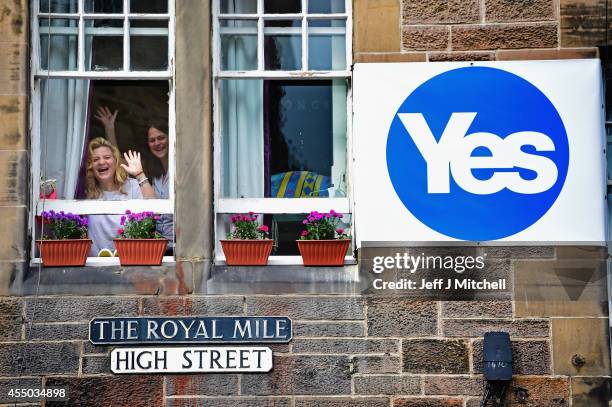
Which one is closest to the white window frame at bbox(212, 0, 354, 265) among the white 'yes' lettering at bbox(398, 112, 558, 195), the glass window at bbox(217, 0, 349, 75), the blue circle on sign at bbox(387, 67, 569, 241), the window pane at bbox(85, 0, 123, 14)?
the glass window at bbox(217, 0, 349, 75)

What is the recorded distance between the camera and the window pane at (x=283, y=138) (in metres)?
8.41

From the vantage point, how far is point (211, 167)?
8164 mm

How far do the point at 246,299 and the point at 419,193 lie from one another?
1535 mm

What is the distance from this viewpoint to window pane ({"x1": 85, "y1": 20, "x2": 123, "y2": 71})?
332 inches

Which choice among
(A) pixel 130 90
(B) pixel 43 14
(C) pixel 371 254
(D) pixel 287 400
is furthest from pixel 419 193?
(B) pixel 43 14

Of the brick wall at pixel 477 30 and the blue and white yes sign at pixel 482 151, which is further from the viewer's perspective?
the brick wall at pixel 477 30

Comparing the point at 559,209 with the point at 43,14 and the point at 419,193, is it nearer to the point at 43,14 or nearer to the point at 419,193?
the point at 419,193

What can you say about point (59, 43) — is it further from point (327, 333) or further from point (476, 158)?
point (476, 158)

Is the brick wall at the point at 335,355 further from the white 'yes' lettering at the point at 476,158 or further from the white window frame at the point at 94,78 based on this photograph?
the white 'yes' lettering at the point at 476,158

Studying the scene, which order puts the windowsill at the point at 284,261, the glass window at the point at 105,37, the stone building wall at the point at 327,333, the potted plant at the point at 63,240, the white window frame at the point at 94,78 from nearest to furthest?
1. the stone building wall at the point at 327,333
2. the potted plant at the point at 63,240
3. the windowsill at the point at 284,261
4. the white window frame at the point at 94,78
5. the glass window at the point at 105,37

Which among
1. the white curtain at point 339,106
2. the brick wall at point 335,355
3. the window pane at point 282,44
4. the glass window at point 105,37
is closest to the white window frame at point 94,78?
the glass window at point 105,37

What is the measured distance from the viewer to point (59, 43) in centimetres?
845

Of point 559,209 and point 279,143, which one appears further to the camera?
point 279,143

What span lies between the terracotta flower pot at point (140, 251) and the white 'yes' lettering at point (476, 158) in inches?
83.3
